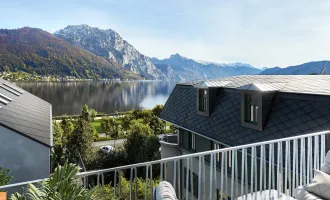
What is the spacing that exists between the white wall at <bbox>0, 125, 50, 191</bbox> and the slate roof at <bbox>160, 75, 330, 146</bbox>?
642 centimetres

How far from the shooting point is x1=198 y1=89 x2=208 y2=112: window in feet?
38.9

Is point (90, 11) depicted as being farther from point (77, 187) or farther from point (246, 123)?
point (77, 187)

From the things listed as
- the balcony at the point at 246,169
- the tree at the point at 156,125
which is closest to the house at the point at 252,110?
the balcony at the point at 246,169

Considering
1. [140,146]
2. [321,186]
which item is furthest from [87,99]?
[321,186]

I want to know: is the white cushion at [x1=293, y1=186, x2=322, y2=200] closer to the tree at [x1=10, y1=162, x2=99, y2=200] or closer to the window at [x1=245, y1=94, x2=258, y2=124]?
the tree at [x1=10, y1=162, x2=99, y2=200]

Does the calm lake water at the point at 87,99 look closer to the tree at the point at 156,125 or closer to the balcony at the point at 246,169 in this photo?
the tree at the point at 156,125

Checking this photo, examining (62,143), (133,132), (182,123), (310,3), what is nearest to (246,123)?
(182,123)

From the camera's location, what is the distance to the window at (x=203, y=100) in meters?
11.8

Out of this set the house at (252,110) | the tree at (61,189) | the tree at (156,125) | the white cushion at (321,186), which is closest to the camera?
the tree at (61,189)

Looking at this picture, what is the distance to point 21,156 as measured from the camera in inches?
358

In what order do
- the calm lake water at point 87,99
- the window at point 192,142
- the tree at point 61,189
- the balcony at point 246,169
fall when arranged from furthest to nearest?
the calm lake water at point 87,99 < the window at point 192,142 < the balcony at point 246,169 < the tree at point 61,189

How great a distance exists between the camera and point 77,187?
2465mm

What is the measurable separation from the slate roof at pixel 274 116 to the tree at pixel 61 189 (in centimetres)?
620

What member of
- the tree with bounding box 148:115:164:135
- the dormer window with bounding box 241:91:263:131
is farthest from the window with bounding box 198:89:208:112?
the tree with bounding box 148:115:164:135
